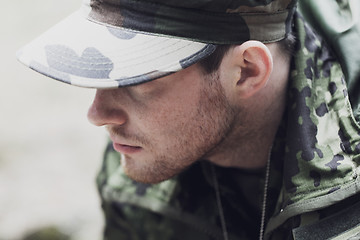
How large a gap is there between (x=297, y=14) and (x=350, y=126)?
42 cm

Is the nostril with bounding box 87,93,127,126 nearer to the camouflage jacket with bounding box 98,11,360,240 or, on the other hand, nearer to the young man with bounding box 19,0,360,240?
the young man with bounding box 19,0,360,240

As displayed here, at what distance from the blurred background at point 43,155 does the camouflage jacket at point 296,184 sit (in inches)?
42.2

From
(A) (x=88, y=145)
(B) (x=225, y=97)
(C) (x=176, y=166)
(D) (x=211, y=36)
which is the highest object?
(D) (x=211, y=36)

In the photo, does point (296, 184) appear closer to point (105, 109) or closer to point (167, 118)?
point (167, 118)

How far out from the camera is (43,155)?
3643mm

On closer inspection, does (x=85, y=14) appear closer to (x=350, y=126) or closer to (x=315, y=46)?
(x=315, y=46)

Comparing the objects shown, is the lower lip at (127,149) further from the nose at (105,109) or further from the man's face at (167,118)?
the nose at (105,109)

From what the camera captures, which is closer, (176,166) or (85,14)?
(85,14)

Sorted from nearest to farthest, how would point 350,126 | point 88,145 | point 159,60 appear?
point 159,60 < point 350,126 < point 88,145

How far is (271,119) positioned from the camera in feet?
5.72

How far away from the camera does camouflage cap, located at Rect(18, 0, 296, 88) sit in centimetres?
139

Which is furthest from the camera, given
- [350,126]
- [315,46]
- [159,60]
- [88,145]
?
[88,145]

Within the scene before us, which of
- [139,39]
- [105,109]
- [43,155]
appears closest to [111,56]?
[139,39]

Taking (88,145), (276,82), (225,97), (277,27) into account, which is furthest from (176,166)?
(88,145)
